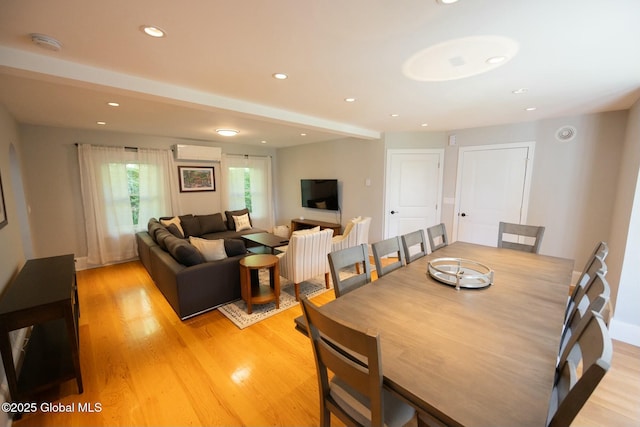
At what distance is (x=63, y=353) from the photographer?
1.97 m

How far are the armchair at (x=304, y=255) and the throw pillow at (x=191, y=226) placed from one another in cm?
271

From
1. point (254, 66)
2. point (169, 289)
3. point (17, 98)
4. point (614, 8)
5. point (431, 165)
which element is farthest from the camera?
point (431, 165)

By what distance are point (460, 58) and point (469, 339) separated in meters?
1.77

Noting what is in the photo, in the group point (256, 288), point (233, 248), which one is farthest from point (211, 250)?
point (256, 288)

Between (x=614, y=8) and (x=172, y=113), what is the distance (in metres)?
3.85

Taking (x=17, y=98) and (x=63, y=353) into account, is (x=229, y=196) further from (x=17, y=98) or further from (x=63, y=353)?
(x=63, y=353)

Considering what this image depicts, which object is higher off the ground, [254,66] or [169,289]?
[254,66]

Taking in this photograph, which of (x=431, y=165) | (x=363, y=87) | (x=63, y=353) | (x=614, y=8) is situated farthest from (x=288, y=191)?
(x=614, y=8)

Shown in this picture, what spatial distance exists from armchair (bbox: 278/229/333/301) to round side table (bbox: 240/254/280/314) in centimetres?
17

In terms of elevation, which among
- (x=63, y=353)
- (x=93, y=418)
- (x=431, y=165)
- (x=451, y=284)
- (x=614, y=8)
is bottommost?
(x=93, y=418)

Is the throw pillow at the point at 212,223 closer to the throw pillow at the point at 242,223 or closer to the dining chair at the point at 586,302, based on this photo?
the throw pillow at the point at 242,223

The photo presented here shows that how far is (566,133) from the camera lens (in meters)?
3.32

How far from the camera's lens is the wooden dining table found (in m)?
0.80

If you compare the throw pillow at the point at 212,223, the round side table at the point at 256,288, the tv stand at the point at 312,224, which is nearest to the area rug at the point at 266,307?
the round side table at the point at 256,288
